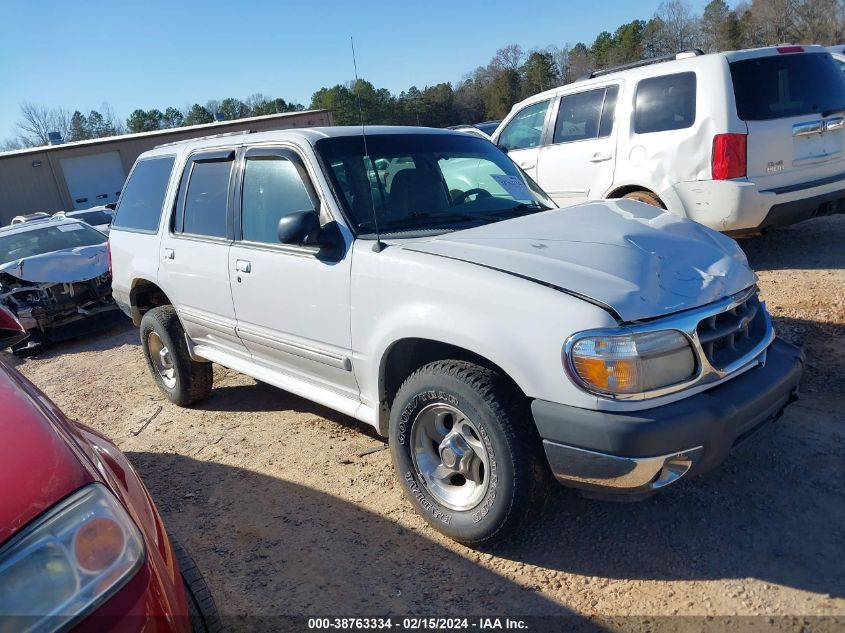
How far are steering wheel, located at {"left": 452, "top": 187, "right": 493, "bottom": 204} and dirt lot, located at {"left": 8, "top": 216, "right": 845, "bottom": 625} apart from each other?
1611mm

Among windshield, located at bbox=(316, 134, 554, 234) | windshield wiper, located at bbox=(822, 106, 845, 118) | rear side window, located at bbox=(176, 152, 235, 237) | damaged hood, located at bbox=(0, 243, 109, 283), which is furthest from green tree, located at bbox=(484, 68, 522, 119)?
windshield, located at bbox=(316, 134, 554, 234)

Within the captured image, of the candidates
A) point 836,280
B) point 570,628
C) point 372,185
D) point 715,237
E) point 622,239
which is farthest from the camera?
point 836,280

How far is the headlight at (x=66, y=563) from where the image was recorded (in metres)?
1.27

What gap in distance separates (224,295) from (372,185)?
4.28 feet

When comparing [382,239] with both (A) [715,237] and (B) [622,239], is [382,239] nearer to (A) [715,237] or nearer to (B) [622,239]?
(B) [622,239]

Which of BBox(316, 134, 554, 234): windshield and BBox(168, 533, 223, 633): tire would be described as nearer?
BBox(168, 533, 223, 633): tire

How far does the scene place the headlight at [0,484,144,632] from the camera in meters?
1.27

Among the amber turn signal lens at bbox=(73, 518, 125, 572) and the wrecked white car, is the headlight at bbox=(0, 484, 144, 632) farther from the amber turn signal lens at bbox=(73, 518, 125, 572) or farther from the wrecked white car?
the wrecked white car

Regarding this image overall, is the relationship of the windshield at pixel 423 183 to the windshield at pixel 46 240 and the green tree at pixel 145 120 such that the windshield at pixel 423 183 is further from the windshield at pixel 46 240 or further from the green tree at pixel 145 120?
the green tree at pixel 145 120

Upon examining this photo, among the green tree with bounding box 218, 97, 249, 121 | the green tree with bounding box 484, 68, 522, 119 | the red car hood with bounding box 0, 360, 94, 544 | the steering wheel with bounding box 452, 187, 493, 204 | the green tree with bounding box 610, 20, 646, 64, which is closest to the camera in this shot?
the red car hood with bounding box 0, 360, 94, 544

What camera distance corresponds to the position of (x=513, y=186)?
155 inches

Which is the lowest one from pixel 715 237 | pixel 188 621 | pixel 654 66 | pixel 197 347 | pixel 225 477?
pixel 225 477

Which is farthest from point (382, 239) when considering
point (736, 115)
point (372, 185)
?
point (736, 115)

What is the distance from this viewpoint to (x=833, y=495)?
290cm
